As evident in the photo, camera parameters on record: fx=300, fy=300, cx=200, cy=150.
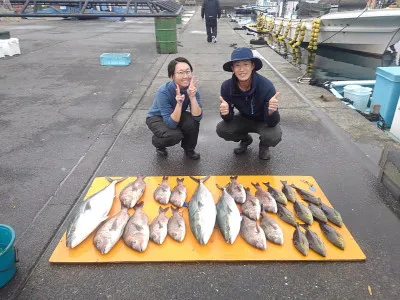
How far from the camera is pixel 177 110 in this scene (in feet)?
11.7

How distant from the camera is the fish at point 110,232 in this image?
2.57 metres

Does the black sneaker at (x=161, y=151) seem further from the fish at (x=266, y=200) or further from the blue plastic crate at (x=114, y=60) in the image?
the blue plastic crate at (x=114, y=60)

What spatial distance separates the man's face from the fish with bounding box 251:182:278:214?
4.27ft

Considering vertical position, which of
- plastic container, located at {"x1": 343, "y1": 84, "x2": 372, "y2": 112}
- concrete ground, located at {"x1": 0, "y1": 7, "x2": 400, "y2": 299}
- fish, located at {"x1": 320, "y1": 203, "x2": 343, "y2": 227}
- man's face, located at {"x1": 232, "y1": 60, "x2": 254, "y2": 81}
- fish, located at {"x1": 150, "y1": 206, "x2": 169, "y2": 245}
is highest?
man's face, located at {"x1": 232, "y1": 60, "x2": 254, "y2": 81}

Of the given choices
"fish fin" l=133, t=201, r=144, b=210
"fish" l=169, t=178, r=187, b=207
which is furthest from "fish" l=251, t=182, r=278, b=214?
"fish fin" l=133, t=201, r=144, b=210

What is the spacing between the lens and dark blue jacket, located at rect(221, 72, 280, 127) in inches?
144

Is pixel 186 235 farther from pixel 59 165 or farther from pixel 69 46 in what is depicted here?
pixel 69 46

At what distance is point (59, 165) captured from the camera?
399 cm

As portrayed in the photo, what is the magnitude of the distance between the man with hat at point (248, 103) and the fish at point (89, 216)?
1.70 m

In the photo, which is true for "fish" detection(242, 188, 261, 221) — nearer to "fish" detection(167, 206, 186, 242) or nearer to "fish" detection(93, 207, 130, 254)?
"fish" detection(167, 206, 186, 242)

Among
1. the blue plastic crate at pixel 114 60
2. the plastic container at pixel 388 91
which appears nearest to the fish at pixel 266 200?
the plastic container at pixel 388 91

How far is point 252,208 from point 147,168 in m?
1.57

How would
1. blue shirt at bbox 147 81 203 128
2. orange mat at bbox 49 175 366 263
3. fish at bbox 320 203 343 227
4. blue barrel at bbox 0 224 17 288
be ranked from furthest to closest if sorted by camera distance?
1. blue shirt at bbox 147 81 203 128
2. fish at bbox 320 203 343 227
3. orange mat at bbox 49 175 366 263
4. blue barrel at bbox 0 224 17 288

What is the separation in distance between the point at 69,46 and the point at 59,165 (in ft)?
36.8
